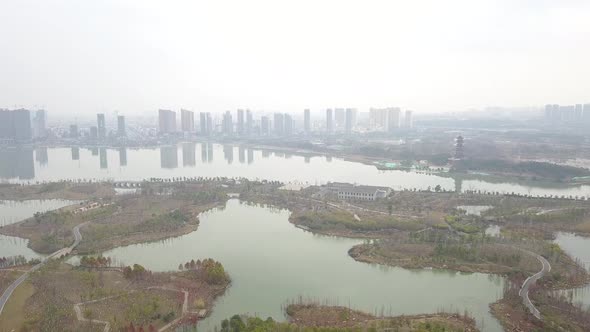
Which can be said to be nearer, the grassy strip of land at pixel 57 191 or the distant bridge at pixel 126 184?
the grassy strip of land at pixel 57 191

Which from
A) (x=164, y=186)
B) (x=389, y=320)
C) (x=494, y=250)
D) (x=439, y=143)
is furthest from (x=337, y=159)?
(x=389, y=320)

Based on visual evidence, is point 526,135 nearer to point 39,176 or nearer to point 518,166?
point 518,166

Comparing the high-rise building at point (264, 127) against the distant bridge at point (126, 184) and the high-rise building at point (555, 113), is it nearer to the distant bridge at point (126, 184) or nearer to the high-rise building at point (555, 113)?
the distant bridge at point (126, 184)

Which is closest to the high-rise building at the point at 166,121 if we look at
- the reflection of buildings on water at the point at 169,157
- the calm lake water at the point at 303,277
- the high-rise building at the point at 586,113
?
the reflection of buildings on water at the point at 169,157

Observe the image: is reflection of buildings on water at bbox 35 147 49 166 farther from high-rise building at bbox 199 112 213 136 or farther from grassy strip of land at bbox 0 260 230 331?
grassy strip of land at bbox 0 260 230 331

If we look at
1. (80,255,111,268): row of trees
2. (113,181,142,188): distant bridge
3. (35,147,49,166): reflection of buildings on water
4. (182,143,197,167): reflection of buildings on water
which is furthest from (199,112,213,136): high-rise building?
(80,255,111,268): row of trees

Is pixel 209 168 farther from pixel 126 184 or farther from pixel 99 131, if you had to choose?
pixel 99 131
